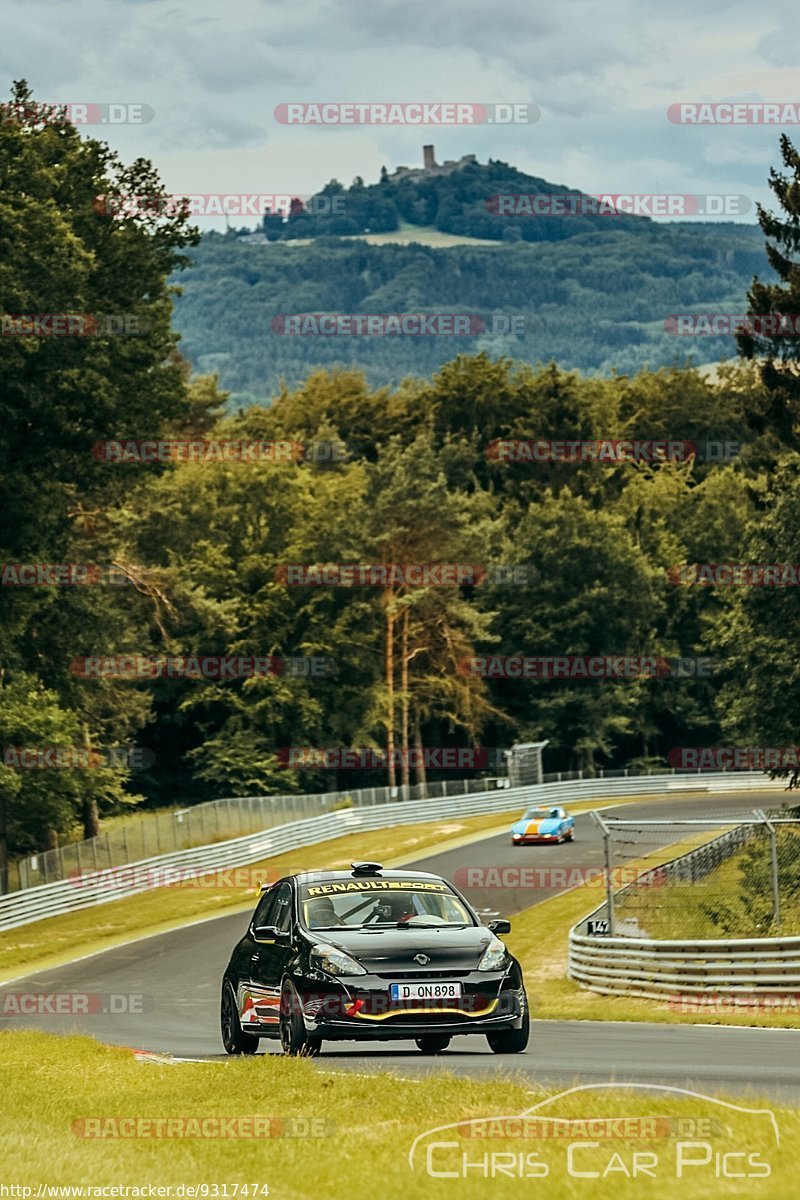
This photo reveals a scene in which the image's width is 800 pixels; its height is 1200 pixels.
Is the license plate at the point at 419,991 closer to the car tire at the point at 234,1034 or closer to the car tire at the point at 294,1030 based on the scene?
the car tire at the point at 294,1030

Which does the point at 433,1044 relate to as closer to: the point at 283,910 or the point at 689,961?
the point at 283,910

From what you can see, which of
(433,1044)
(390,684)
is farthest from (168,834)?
(433,1044)

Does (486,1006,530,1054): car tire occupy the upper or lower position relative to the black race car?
lower

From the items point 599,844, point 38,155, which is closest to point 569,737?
point 599,844

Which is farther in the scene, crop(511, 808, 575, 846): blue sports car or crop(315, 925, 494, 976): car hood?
crop(511, 808, 575, 846): blue sports car

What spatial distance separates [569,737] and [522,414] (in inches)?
998

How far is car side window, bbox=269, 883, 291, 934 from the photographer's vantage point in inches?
602

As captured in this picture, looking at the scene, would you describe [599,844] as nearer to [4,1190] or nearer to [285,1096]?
[285,1096]

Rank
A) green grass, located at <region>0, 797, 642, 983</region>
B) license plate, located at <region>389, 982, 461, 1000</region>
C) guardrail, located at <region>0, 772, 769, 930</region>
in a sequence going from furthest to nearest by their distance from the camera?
1. guardrail, located at <region>0, 772, 769, 930</region>
2. green grass, located at <region>0, 797, 642, 983</region>
3. license plate, located at <region>389, 982, 461, 1000</region>

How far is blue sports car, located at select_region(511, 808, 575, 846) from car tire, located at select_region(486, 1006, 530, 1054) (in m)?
41.4

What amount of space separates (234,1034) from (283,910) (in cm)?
143

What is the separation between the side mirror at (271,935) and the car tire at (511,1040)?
1895 mm

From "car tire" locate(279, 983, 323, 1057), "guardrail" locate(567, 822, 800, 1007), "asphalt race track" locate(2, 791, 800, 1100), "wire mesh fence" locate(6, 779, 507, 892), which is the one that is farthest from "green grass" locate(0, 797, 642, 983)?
"car tire" locate(279, 983, 323, 1057)

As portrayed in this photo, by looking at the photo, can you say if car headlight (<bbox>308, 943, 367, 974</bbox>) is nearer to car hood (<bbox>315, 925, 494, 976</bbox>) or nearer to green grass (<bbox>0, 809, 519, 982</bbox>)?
car hood (<bbox>315, 925, 494, 976</bbox>)
